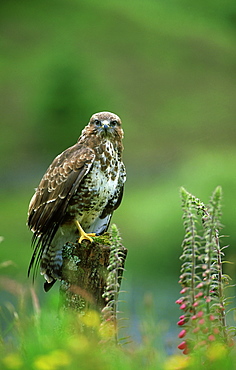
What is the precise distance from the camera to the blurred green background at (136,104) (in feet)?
77.7

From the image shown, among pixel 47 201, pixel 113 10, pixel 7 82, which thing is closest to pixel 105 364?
pixel 47 201

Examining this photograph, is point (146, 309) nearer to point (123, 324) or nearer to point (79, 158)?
point (123, 324)

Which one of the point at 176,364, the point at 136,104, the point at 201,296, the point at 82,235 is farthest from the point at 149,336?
the point at 136,104

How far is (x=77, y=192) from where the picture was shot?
6590mm

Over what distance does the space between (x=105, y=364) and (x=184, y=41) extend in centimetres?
6593

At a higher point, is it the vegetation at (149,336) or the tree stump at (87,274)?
the tree stump at (87,274)

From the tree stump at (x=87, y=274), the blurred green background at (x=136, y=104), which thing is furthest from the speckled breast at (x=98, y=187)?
the blurred green background at (x=136, y=104)

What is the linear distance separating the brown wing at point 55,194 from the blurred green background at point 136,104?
16.0 feet

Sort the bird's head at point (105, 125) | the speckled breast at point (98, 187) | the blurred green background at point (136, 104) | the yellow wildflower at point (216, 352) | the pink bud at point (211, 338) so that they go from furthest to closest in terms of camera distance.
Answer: the blurred green background at point (136, 104) → the bird's head at point (105, 125) → the speckled breast at point (98, 187) → the pink bud at point (211, 338) → the yellow wildflower at point (216, 352)

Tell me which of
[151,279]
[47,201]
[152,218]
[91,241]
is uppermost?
[152,218]

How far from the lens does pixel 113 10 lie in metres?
67.2

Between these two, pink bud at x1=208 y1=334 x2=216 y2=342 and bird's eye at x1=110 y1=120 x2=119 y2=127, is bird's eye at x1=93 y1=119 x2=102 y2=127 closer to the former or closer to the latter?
bird's eye at x1=110 y1=120 x2=119 y2=127

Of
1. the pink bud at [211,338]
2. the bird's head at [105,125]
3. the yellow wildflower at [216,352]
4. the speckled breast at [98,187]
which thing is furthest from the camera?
the bird's head at [105,125]

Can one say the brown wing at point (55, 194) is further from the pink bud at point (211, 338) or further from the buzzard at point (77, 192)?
the pink bud at point (211, 338)
